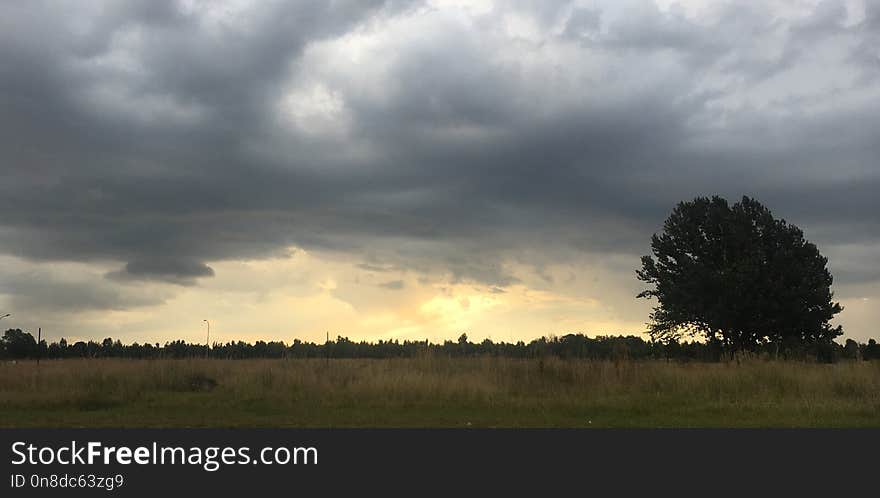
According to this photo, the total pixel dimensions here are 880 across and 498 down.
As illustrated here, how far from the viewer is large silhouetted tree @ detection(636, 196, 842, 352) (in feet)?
174

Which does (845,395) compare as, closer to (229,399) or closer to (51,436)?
(229,399)

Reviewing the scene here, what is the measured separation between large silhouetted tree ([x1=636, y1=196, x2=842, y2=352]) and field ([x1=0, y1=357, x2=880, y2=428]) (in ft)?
77.1

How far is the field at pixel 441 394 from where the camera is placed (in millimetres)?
20266

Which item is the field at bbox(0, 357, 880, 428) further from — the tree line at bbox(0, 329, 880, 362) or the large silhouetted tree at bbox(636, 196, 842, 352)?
the large silhouetted tree at bbox(636, 196, 842, 352)

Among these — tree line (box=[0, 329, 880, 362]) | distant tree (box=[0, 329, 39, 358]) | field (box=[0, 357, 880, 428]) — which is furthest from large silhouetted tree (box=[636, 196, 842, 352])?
distant tree (box=[0, 329, 39, 358])

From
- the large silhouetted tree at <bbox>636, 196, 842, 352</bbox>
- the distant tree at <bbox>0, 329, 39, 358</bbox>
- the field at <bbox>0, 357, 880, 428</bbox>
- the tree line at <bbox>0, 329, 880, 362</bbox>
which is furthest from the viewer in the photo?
the distant tree at <bbox>0, 329, 39, 358</bbox>

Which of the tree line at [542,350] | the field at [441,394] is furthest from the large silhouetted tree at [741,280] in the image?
the field at [441,394]

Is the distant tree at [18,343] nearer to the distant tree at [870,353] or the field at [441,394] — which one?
the field at [441,394]

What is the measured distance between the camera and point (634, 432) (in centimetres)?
1658

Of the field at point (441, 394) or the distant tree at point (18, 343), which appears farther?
the distant tree at point (18, 343)

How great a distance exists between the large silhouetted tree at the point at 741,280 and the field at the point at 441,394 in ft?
77.1

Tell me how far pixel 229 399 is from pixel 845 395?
19990 millimetres

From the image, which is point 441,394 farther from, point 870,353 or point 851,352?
point 870,353

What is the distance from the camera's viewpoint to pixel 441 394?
A: 25.0 meters
